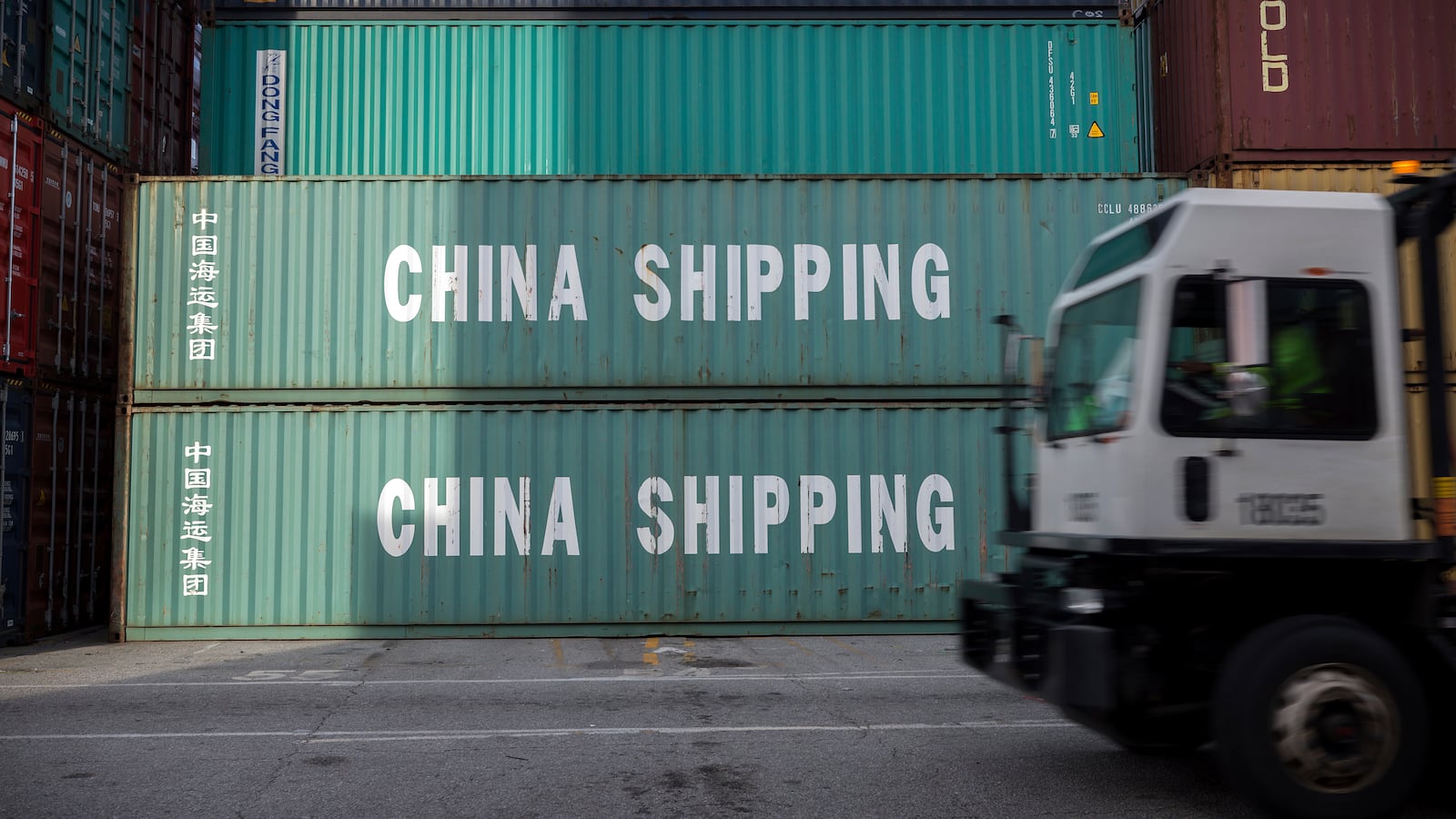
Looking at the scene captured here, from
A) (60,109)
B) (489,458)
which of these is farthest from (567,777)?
(60,109)

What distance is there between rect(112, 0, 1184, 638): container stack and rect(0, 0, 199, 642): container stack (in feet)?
2.87

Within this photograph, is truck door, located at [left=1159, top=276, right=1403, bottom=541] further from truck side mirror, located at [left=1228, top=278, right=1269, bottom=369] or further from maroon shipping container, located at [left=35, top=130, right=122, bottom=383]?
maroon shipping container, located at [left=35, top=130, right=122, bottom=383]

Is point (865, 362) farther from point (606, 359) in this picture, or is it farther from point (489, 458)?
point (489, 458)

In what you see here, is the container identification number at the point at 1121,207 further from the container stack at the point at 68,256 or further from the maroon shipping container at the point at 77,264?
the maroon shipping container at the point at 77,264

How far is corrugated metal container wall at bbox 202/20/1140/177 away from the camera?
1399 cm

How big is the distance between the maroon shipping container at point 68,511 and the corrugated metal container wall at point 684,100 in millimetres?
3711

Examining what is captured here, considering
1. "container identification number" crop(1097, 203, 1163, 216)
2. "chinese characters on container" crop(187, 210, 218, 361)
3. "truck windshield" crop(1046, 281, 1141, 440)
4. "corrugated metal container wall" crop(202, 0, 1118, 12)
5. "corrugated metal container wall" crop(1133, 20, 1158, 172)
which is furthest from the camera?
"corrugated metal container wall" crop(202, 0, 1118, 12)

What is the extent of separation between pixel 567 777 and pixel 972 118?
10762 millimetres

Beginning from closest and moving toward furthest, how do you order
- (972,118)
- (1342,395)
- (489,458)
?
1. (1342,395)
2. (489,458)
3. (972,118)

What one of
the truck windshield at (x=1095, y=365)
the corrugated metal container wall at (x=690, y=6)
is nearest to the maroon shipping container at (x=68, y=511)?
the corrugated metal container wall at (x=690, y=6)

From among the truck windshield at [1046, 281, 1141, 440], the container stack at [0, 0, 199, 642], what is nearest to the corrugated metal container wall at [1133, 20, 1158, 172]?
the truck windshield at [1046, 281, 1141, 440]

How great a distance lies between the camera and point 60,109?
12047mm

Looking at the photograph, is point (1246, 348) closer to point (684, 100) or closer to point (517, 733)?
point (517, 733)

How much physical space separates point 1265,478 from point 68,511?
12.1m
